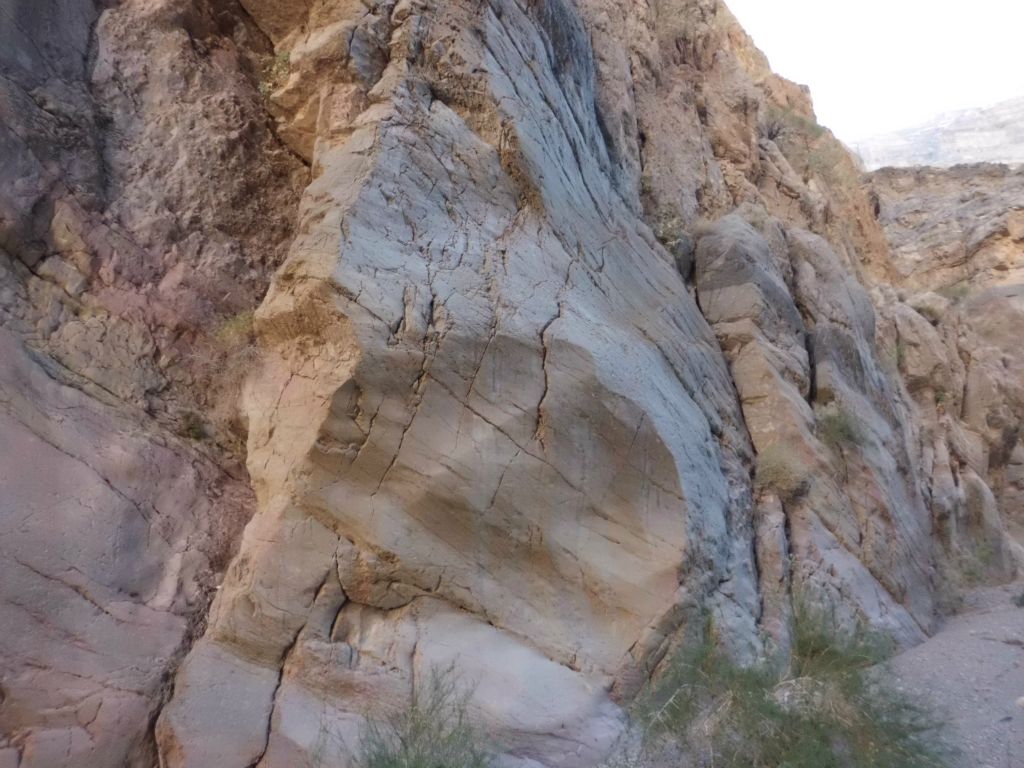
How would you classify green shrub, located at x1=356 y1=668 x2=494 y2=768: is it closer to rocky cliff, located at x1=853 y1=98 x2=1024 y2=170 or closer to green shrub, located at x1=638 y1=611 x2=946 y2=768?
green shrub, located at x1=638 y1=611 x2=946 y2=768

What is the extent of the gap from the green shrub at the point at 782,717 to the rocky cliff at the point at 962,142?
6754 cm

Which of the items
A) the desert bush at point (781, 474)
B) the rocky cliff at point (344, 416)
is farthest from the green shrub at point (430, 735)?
the desert bush at point (781, 474)

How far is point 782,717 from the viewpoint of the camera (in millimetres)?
4199

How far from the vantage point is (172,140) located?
5801 millimetres

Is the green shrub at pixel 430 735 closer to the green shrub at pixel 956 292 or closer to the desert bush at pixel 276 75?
the desert bush at pixel 276 75

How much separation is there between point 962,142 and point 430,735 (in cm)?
8603

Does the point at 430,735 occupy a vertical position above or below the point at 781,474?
below

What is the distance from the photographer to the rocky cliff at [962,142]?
6594 cm

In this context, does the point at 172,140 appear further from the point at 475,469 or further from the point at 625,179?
the point at 625,179

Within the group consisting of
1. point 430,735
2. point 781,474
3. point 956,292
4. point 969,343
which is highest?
point 956,292

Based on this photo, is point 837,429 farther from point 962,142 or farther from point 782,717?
point 962,142

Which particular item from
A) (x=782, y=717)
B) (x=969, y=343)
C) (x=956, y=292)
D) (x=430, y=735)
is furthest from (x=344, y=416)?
(x=956, y=292)

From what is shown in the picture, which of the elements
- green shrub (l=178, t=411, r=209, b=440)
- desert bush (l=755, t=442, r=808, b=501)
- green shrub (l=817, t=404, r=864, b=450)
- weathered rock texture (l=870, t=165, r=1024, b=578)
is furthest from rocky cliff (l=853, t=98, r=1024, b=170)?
green shrub (l=178, t=411, r=209, b=440)

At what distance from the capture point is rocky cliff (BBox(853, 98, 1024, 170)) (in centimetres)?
6594
